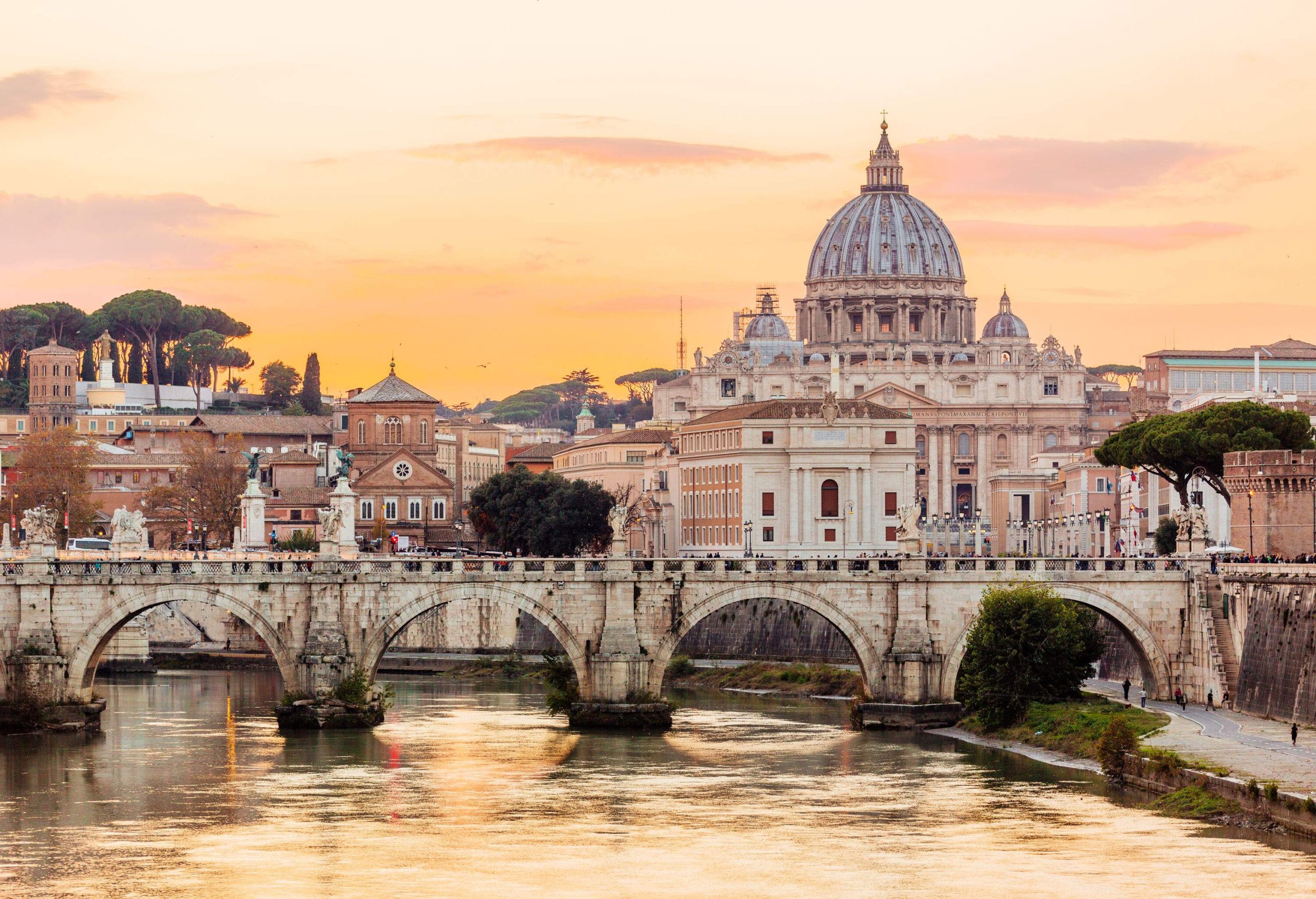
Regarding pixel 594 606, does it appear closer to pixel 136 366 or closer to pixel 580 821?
pixel 580 821

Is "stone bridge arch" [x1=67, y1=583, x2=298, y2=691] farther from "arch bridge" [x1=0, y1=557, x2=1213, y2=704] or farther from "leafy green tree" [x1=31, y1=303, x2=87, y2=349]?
"leafy green tree" [x1=31, y1=303, x2=87, y2=349]

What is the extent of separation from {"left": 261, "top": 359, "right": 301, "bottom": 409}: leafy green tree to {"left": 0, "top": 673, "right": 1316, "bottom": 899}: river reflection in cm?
12588

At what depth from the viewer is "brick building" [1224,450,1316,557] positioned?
71.3m

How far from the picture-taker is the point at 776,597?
62.1 metres

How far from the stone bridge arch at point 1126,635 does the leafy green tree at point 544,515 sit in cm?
5533

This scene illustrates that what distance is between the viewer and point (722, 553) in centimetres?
11800

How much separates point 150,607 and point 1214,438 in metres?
35.8

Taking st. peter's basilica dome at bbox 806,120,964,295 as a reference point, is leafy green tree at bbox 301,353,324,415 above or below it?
below

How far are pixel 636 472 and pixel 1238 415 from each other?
64.2 meters

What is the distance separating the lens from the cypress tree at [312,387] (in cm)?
18488

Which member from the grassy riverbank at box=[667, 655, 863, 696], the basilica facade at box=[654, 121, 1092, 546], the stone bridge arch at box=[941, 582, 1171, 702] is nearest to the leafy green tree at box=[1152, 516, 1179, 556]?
the grassy riverbank at box=[667, 655, 863, 696]

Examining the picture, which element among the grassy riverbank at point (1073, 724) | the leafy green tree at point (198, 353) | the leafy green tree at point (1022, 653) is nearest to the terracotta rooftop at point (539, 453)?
the leafy green tree at point (198, 353)

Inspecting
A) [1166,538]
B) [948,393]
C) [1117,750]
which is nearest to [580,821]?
[1117,750]

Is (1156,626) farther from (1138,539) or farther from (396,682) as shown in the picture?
(1138,539)
